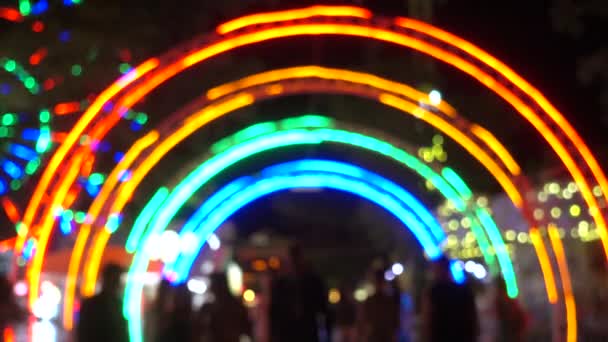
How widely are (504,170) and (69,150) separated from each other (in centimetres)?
572

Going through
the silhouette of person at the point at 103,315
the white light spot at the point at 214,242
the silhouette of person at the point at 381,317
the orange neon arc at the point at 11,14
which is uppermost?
the white light spot at the point at 214,242

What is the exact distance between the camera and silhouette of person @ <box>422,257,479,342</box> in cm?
→ 1398

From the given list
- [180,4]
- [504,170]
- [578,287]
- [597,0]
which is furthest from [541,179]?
[180,4]

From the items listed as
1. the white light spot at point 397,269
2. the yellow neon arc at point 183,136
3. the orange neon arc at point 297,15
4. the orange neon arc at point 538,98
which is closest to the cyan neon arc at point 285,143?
the yellow neon arc at point 183,136

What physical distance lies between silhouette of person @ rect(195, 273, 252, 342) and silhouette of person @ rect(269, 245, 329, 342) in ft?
2.72

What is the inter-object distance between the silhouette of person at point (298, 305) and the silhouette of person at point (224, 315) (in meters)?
0.83

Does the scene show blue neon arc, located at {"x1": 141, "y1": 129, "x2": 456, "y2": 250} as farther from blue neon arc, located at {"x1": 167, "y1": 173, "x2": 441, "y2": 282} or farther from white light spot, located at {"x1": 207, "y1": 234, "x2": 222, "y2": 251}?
white light spot, located at {"x1": 207, "y1": 234, "x2": 222, "y2": 251}

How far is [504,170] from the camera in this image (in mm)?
15812

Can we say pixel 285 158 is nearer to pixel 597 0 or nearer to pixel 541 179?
pixel 541 179

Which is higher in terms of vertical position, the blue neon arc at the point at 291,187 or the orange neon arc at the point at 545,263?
the blue neon arc at the point at 291,187

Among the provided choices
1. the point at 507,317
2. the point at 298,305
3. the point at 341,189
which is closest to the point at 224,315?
the point at 298,305

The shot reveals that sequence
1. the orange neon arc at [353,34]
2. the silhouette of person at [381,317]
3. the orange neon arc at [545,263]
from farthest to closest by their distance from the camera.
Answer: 1. the silhouette of person at [381,317]
2. the orange neon arc at [545,263]
3. the orange neon arc at [353,34]

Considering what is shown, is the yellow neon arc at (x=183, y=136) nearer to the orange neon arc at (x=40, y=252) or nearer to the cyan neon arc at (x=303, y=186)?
the orange neon arc at (x=40, y=252)

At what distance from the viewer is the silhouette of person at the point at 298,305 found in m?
14.3
